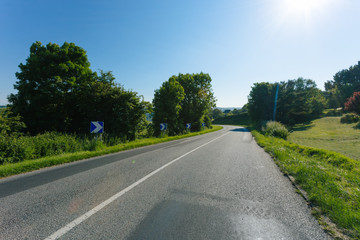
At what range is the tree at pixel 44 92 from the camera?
611 inches

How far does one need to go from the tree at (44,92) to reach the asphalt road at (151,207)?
14099 millimetres

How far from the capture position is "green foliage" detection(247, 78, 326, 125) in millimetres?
34094

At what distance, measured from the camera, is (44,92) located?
1517 centimetres

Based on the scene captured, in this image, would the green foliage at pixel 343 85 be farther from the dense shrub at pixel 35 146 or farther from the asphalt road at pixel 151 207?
the dense shrub at pixel 35 146

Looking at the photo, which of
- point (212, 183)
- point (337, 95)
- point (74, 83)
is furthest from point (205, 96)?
point (337, 95)

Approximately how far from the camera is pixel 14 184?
404cm

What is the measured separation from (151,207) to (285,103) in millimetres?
42174

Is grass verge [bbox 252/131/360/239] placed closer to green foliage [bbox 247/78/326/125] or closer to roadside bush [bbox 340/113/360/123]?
roadside bush [bbox 340/113/360/123]

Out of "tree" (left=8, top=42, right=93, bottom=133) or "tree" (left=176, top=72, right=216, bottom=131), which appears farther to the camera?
"tree" (left=176, top=72, right=216, bottom=131)

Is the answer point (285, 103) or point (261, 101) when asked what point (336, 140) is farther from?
point (261, 101)

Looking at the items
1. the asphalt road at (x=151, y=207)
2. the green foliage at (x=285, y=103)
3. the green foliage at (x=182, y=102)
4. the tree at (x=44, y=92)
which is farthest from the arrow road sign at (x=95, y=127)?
the green foliage at (x=285, y=103)

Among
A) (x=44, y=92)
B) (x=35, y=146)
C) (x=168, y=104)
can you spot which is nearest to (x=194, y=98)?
(x=168, y=104)


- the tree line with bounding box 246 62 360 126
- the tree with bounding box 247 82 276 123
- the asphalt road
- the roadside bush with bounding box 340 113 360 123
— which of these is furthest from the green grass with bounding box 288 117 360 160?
the tree with bounding box 247 82 276 123

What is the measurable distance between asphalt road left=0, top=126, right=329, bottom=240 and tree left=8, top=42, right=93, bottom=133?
14099 millimetres
